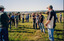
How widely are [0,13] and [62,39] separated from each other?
9.36 feet

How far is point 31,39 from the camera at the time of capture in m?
4.47

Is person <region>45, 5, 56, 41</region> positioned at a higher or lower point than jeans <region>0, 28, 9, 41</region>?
higher

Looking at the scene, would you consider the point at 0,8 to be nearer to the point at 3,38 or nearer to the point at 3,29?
the point at 3,29

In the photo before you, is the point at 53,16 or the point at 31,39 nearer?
the point at 53,16

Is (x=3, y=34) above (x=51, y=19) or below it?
below

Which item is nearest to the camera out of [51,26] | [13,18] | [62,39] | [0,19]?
[0,19]

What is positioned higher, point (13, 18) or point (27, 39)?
point (13, 18)

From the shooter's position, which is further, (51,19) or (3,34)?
(51,19)

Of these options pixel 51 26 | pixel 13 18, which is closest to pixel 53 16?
pixel 51 26

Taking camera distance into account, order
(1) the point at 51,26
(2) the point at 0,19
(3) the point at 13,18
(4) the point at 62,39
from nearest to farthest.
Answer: (2) the point at 0,19, (1) the point at 51,26, (4) the point at 62,39, (3) the point at 13,18

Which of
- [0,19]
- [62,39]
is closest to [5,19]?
[0,19]

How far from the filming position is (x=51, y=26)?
352cm

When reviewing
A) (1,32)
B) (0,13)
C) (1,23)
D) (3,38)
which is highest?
(0,13)

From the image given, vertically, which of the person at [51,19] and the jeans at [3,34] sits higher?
the person at [51,19]
